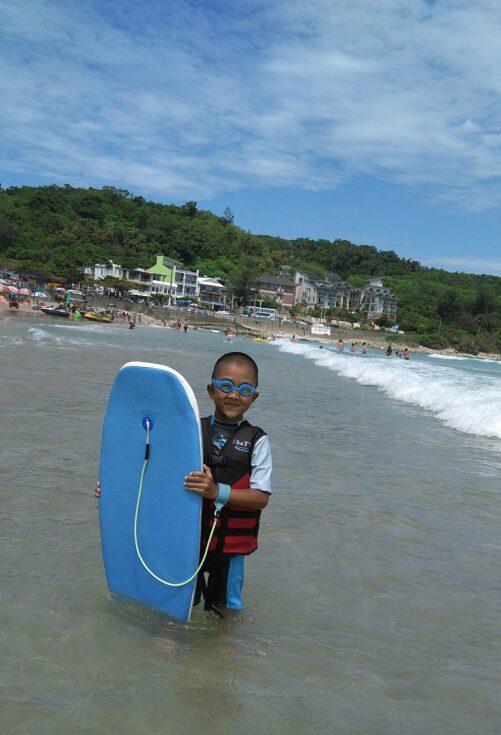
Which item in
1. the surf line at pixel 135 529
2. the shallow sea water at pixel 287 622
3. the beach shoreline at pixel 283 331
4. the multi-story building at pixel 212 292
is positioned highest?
the multi-story building at pixel 212 292

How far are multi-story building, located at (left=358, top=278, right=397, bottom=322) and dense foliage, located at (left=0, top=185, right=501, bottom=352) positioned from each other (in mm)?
2753

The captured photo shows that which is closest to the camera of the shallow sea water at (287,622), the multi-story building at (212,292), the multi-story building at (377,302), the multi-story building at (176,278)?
the shallow sea water at (287,622)

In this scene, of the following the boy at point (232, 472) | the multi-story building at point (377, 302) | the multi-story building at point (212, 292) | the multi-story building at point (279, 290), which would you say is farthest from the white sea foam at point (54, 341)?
the multi-story building at point (377, 302)

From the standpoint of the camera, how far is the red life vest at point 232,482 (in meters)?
2.86

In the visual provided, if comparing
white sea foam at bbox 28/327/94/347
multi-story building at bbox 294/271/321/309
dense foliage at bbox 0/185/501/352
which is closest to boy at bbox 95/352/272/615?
white sea foam at bbox 28/327/94/347

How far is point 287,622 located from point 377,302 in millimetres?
121610

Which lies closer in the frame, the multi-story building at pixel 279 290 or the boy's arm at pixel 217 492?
the boy's arm at pixel 217 492

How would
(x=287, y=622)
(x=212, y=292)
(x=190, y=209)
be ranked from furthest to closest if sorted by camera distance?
(x=190, y=209) → (x=212, y=292) → (x=287, y=622)

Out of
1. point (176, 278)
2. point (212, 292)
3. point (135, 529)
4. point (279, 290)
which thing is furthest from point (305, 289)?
point (135, 529)

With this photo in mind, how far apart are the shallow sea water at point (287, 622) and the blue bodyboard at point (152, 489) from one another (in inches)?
7.6

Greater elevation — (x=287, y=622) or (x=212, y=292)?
(x=212, y=292)

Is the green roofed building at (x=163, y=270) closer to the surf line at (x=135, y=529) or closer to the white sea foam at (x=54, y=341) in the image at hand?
the white sea foam at (x=54, y=341)

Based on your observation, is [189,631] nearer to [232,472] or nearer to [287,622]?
[287,622]

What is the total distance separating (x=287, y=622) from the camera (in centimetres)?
332
